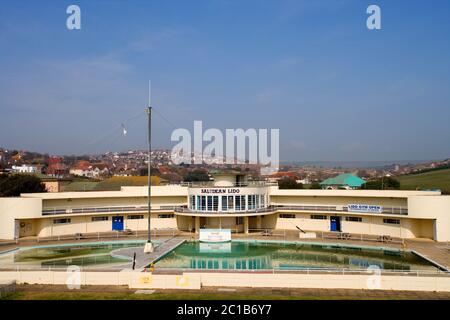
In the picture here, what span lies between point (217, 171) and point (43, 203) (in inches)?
680

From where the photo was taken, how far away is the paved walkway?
86.1 feet

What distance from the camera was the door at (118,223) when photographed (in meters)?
40.9

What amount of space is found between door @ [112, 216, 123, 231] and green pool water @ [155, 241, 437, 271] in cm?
1043

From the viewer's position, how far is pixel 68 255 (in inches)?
1175

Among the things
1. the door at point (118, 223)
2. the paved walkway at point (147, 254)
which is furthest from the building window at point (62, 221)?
the paved walkway at point (147, 254)

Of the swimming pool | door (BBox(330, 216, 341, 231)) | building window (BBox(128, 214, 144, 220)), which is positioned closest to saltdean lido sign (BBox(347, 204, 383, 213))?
door (BBox(330, 216, 341, 231))

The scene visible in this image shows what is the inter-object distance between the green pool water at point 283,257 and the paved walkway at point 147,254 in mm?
525

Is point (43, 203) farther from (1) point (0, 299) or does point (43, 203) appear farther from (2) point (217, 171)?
(1) point (0, 299)

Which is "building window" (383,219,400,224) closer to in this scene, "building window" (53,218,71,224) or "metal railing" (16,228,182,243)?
"metal railing" (16,228,182,243)
